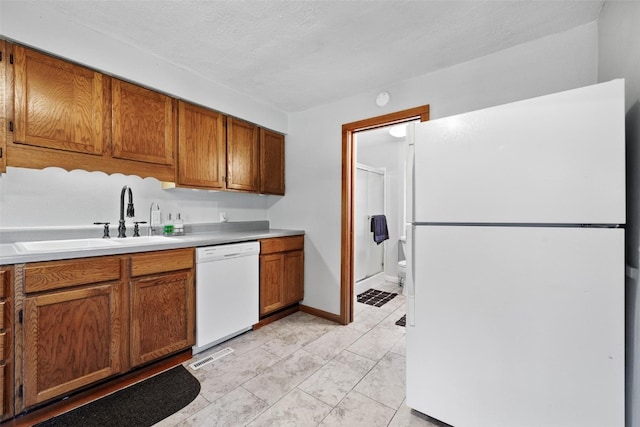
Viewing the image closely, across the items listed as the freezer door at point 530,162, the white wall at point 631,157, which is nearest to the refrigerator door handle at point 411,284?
the freezer door at point 530,162

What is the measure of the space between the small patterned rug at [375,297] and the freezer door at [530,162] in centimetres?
232

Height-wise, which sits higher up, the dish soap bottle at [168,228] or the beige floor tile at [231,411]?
the dish soap bottle at [168,228]

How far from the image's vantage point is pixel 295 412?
1565 mm

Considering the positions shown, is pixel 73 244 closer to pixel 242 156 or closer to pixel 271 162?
pixel 242 156

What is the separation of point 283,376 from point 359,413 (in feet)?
1.96

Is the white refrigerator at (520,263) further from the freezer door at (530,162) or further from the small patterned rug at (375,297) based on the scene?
the small patterned rug at (375,297)

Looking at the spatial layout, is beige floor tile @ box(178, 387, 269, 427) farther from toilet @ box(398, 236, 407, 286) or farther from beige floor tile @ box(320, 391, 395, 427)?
toilet @ box(398, 236, 407, 286)

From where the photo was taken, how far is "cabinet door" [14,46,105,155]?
1.58m

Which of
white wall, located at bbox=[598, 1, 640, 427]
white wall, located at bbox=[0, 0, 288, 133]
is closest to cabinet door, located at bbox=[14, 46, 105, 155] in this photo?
white wall, located at bbox=[0, 0, 288, 133]

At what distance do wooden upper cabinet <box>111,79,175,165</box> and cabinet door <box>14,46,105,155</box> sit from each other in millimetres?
Result: 101

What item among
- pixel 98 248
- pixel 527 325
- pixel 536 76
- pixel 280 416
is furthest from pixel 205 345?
pixel 536 76

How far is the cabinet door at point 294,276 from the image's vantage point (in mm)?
2934

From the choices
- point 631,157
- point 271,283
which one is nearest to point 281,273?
point 271,283

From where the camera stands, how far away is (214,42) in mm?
1910
